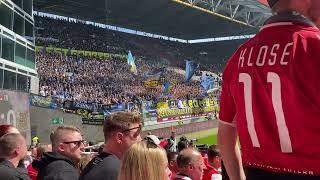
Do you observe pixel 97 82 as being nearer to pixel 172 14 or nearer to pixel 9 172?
pixel 172 14

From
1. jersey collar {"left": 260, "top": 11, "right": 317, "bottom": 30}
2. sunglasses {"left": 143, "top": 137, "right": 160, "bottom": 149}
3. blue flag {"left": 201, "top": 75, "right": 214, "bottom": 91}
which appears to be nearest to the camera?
jersey collar {"left": 260, "top": 11, "right": 317, "bottom": 30}

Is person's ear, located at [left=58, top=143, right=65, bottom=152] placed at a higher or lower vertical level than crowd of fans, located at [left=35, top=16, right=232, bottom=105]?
lower

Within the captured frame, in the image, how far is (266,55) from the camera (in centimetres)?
213

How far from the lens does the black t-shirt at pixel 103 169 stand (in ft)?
12.1

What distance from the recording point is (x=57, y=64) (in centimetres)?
4072

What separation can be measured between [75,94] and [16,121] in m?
12.5

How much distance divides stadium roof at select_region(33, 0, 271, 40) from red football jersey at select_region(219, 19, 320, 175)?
42898mm

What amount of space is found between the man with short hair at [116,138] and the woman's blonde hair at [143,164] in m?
0.64

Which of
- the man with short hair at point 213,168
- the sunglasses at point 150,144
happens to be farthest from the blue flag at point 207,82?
the sunglasses at point 150,144

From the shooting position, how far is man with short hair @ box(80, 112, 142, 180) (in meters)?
3.80

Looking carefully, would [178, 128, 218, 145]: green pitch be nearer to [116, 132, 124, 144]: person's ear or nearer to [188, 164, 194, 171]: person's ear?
[188, 164, 194, 171]: person's ear

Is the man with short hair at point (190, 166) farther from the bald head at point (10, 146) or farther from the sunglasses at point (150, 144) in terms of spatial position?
the sunglasses at point (150, 144)

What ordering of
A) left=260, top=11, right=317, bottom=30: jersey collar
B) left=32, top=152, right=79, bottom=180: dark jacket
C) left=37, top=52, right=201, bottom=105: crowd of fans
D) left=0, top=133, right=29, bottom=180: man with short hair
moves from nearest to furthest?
left=260, top=11, right=317, bottom=30: jersey collar < left=32, top=152, right=79, bottom=180: dark jacket < left=0, top=133, right=29, bottom=180: man with short hair < left=37, top=52, right=201, bottom=105: crowd of fans

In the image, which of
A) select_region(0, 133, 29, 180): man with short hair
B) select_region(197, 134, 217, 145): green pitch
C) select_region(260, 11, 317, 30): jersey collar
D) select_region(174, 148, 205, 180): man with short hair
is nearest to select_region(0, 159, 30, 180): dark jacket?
select_region(0, 133, 29, 180): man with short hair
